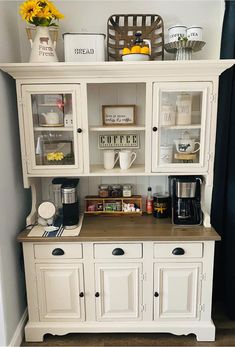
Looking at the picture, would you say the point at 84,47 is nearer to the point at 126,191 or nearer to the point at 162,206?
the point at 126,191

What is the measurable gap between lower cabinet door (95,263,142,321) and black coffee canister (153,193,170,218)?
41 cm

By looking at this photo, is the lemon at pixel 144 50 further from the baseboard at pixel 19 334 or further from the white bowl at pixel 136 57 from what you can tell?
the baseboard at pixel 19 334

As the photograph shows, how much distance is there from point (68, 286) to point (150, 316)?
1.91 feet

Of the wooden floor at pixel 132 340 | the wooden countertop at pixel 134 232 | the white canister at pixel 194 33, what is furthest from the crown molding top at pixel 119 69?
the wooden floor at pixel 132 340

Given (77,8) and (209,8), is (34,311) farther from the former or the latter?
(209,8)

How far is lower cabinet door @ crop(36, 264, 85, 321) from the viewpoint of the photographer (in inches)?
72.2

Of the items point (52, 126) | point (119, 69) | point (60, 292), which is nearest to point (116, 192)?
point (52, 126)

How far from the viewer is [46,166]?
1857mm

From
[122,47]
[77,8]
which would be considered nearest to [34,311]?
[122,47]

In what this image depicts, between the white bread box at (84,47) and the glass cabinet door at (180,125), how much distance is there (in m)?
0.45

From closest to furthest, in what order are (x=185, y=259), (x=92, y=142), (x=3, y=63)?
(x=3, y=63), (x=185, y=259), (x=92, y=142)

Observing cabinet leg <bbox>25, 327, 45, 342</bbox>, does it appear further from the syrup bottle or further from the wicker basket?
the wicker basket

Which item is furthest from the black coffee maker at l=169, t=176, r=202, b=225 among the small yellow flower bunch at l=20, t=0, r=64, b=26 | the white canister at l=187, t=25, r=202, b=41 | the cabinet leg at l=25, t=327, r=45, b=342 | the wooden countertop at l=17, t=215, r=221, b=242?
the small yellow flower bunch at l=20, t=0, r=64, b=26

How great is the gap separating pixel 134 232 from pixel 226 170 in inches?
31.6
